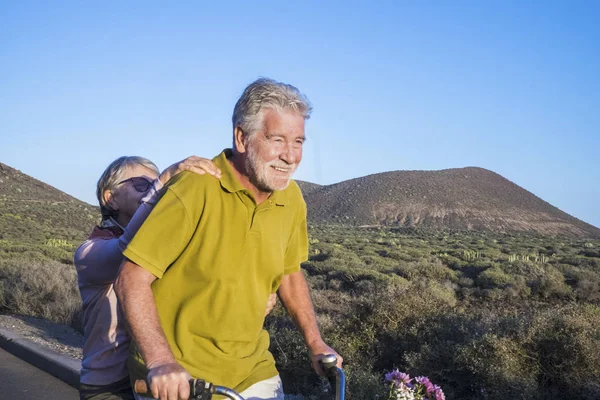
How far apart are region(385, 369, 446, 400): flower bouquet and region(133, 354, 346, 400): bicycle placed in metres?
0.29

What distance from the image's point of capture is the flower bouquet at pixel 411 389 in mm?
2932

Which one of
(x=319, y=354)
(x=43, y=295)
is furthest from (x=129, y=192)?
(x=43, y=295)

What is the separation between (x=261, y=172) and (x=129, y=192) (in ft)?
2.82

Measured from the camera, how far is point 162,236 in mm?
2523

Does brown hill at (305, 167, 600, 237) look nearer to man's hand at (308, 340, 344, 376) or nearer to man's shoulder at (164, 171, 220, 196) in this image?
man's hand at (308, 340, 344, 376)

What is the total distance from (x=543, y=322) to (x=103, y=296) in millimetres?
5210

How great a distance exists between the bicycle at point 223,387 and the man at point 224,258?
73mm

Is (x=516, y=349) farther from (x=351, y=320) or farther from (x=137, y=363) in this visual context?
(x=137, y=363)

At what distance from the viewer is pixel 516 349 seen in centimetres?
670

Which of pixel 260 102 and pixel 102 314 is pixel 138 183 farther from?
pixel 260 102

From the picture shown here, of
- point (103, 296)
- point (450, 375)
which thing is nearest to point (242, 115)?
point (103, 296)

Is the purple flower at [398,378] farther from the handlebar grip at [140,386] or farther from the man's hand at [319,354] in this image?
the handlebar grip at [140,386]

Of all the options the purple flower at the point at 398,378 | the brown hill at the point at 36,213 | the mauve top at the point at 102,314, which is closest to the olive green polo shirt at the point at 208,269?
the mauve top at the point at 102,314

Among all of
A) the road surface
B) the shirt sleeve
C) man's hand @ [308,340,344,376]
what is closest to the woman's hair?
the shirt sleeve
